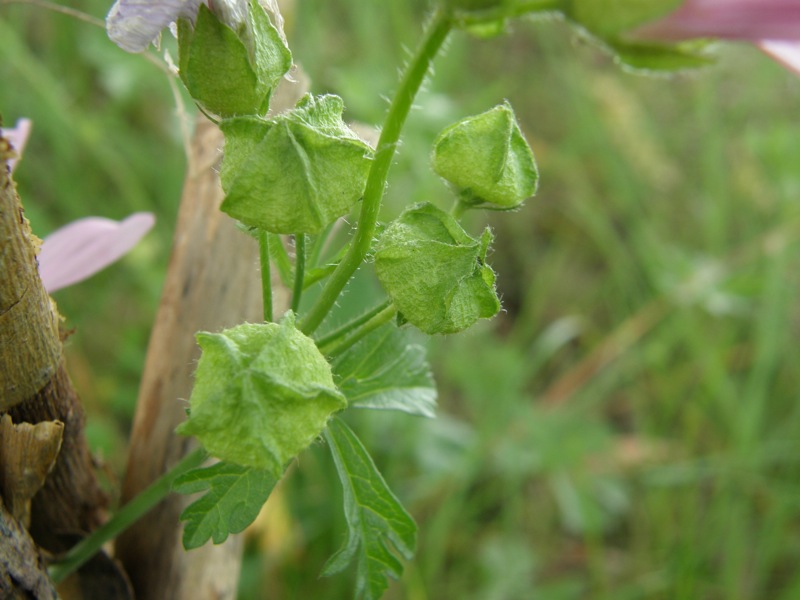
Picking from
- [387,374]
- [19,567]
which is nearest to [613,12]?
[387,374]

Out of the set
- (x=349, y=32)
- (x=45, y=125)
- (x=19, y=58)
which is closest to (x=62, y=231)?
(x=19, y=58)

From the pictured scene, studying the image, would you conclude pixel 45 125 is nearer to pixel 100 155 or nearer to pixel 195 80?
pixel 100 155

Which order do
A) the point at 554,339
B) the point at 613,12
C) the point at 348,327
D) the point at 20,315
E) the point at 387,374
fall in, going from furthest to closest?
the point at 554,339
the point at 387,374
the point at 348,327
the point at 20,315
the point at 613,12

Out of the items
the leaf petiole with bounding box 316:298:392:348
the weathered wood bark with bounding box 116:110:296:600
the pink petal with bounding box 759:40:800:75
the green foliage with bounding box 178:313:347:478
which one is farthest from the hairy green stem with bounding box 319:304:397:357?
the pink petal with bounding box 759:40:800:75

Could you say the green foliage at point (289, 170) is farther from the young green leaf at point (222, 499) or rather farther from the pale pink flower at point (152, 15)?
the young green leaf at point (222, 499)

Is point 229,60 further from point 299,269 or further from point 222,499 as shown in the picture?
point 222,499

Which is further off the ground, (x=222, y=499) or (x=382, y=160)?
(x=382, y=160)

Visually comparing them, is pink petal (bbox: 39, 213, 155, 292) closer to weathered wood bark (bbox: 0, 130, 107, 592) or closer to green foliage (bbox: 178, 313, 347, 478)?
weathered wood bark (bbox: 0, 130, 107, 592)

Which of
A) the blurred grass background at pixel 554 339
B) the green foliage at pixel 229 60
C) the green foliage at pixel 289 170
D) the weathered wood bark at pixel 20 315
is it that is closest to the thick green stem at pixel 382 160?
the green foliage at pixel 289 170

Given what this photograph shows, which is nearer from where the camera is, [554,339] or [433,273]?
[433,273]
